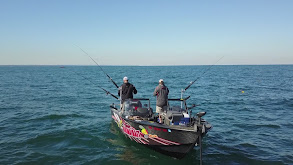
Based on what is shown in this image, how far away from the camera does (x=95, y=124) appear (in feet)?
39.4

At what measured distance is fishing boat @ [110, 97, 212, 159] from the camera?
6797mm

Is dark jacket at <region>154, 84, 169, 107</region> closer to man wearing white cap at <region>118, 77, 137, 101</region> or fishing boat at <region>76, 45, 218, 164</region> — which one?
fishing boat at <region>76, 45, 218, 164</region>

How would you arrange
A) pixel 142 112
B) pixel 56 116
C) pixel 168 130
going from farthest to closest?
pixel 56 116, pixel 142 112, pixel 168 130

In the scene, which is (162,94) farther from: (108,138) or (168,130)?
(108,138)

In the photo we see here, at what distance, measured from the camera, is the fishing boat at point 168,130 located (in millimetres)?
6797

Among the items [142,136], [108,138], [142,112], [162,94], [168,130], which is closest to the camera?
[168,130]

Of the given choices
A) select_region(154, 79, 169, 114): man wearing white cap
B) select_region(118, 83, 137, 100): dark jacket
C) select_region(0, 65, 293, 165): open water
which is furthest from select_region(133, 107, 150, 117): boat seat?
select_region(118, 83, 137, 100): dark jacket

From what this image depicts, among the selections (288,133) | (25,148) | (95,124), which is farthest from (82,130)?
(288,133)

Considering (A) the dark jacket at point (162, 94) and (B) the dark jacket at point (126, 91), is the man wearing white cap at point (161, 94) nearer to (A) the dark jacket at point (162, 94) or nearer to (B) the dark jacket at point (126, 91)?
(A) the dark jacket at point (162, 94)

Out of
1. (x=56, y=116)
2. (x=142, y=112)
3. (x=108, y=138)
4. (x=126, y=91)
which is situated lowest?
(x=108, y=138)

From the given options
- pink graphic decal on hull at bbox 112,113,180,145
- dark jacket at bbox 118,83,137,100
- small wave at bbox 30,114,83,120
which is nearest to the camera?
pink graphic decal on hull at bbox 112,113,180,145

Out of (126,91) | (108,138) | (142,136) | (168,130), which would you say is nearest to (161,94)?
(142,136)

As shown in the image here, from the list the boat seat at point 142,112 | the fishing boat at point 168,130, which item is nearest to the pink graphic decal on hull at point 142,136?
the fishing boat at point 168,130

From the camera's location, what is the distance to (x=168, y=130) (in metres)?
7.01
